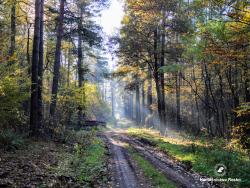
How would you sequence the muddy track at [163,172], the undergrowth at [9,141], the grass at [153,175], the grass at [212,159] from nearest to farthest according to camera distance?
the grass at [153,175]
the muddy track at [163,172]
the grass at [212,159]
the undergrowth at [9,141]

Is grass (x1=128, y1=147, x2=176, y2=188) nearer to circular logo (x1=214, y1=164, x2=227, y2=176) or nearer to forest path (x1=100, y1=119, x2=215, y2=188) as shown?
forest path (x1=100, y1=119, x2=215, y2=188)

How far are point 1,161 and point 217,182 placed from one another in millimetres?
7089

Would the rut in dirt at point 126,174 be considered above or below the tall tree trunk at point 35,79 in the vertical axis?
below

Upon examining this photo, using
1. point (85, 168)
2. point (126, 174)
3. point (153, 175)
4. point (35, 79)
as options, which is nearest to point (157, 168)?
point (153, 175)

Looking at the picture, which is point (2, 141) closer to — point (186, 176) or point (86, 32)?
point (186, 176)

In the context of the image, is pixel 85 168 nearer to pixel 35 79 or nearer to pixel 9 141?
pixel 9 141

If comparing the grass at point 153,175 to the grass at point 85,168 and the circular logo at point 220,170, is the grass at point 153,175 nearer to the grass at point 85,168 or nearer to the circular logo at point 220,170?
the grass at point 85,168

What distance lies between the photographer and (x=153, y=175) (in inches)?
386

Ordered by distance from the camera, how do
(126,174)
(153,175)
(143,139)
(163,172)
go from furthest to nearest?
(143,139)
(163,172)
(126,174)
(153,175)

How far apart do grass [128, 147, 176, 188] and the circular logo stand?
6.72ft

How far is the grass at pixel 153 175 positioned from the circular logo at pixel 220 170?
6.72ft

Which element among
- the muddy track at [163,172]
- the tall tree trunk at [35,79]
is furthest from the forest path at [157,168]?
the tall tree trunk at [35,79]

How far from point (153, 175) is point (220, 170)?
99.6 inches

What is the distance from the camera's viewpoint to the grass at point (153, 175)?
8711 millimetres
